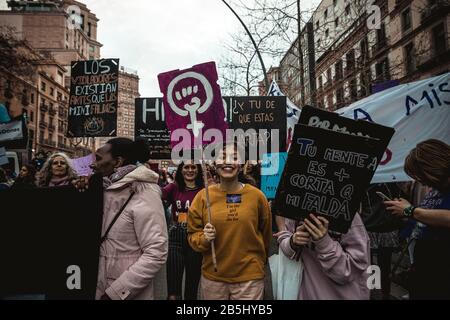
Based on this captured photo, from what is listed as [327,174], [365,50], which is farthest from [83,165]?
[365,50]

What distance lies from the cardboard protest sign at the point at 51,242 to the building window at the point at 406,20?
33.9 metres

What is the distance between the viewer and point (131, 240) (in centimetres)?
245

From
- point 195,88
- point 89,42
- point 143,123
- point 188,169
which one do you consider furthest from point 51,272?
point 89,42

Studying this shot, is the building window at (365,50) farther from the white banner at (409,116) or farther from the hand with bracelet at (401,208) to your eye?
the hand with bracelet at (401,208)

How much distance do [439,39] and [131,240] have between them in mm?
31113

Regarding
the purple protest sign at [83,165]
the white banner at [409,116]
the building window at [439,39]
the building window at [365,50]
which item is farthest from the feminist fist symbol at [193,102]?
the building window at [439,39]

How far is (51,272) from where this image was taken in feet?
7.83

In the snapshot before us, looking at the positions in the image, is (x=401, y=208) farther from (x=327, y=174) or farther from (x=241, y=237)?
(x=241, y=237)

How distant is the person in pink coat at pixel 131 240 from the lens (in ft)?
7.66

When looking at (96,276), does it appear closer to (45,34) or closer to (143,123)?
(143,123)

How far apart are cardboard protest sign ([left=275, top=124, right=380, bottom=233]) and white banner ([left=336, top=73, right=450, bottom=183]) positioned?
2.44 m

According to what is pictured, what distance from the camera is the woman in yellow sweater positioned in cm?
284

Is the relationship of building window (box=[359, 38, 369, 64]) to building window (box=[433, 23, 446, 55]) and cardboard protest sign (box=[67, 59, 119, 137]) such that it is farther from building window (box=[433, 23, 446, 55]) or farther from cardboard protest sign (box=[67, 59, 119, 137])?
building window (box=[433, 23, 446, 55])
